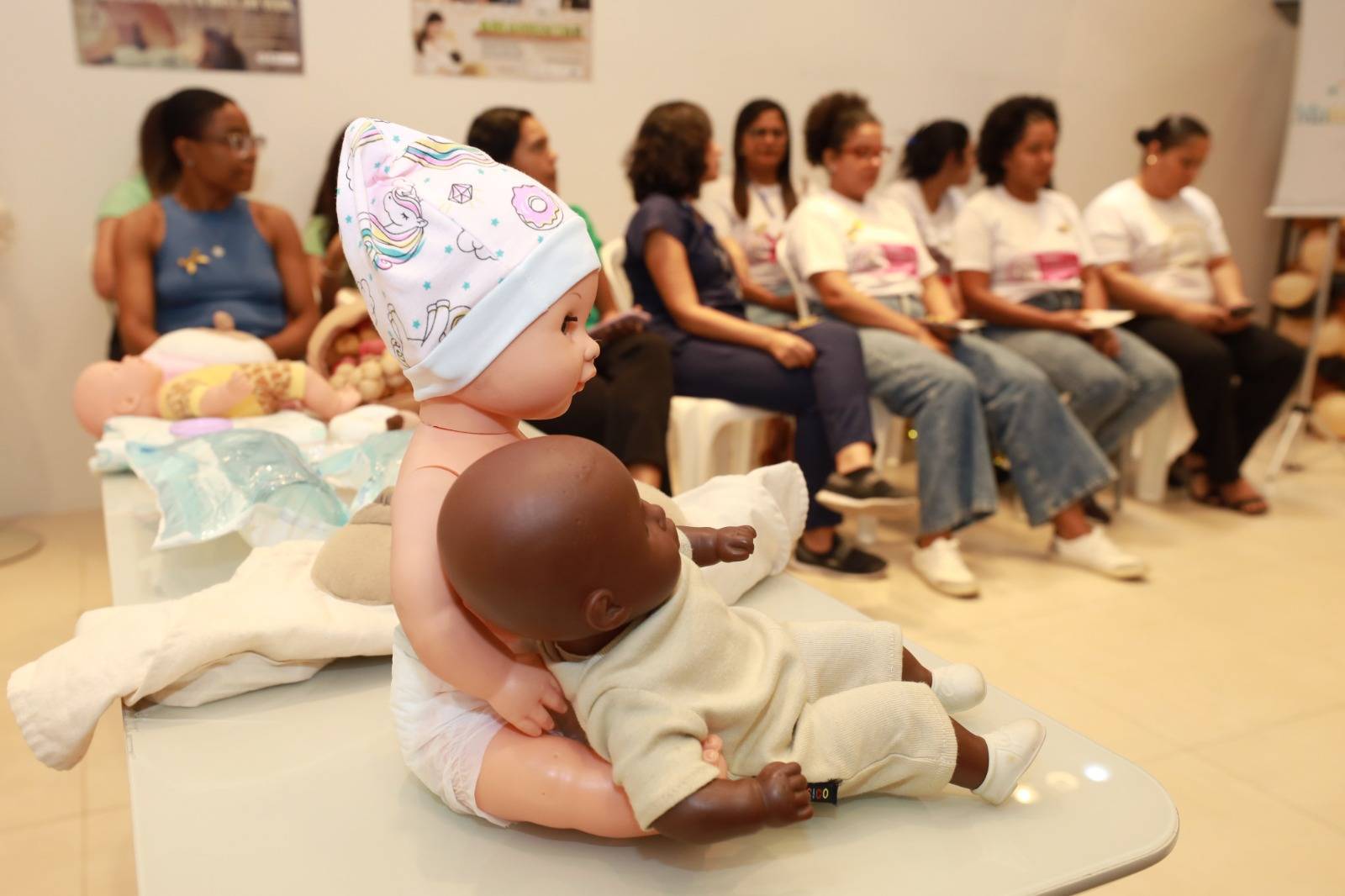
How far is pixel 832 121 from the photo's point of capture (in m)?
2.89

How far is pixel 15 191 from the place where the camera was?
262 cm

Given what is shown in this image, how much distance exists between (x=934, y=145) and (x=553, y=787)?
3.00 m

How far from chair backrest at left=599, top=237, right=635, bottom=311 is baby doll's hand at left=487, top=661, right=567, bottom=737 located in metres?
2.00

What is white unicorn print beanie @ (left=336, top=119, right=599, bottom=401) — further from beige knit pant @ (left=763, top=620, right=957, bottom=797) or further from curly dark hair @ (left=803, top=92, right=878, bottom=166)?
curly dark hair @ (left=803, top=92, right=878, bottom=166)

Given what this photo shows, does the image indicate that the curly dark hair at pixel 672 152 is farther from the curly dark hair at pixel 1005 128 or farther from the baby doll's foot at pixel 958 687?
the baby doll's foot at pixel 958 687

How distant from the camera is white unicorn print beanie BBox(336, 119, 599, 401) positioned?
2.50ft

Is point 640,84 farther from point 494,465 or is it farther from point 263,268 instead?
point 494,465

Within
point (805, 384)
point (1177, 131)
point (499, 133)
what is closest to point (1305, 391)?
point (1177, 131)

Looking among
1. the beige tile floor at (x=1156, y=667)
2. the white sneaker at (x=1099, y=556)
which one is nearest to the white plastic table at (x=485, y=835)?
the beige tile floor at (x=1156, y=667)

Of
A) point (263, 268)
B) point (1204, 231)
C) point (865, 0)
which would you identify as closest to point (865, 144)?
point (865, 0)

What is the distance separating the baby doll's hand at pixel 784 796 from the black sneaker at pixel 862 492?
1.54m

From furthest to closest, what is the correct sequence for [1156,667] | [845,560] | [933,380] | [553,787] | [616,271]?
[616,271], [845,560], [933,380], [1156,667], [553,787]

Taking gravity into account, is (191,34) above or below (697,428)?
above

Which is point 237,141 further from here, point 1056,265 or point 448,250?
point 1056,265
